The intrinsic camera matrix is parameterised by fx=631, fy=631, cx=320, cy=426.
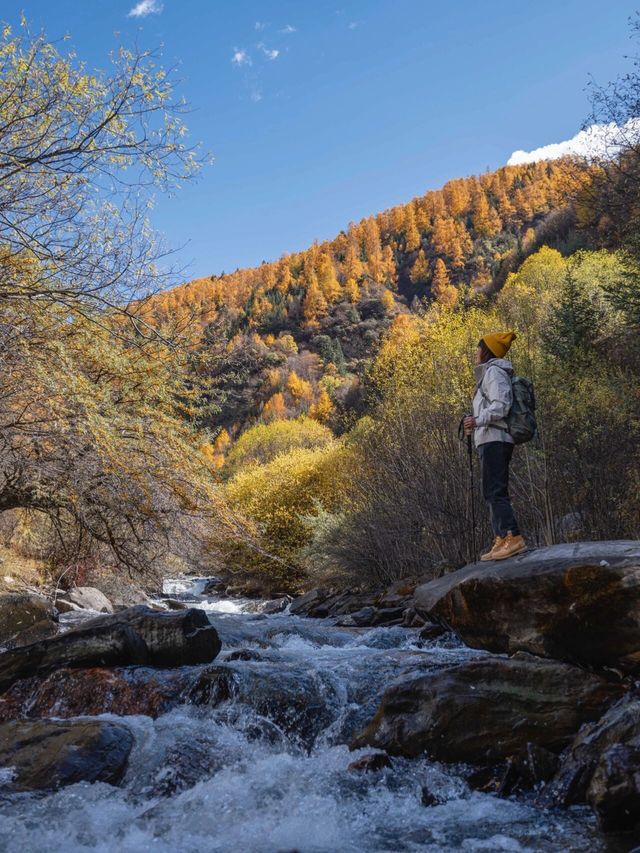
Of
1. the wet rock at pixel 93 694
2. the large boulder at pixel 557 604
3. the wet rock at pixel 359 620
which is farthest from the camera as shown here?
the wet rock at pixel 359 620

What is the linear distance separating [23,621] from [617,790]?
755 cm

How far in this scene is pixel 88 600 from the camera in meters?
13.1

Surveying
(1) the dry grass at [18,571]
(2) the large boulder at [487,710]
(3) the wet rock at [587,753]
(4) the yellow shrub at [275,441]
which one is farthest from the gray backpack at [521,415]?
(4) the yellow shrub at [275,441]

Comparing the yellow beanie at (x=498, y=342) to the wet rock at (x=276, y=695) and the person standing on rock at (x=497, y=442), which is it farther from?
the wet rock at (x=276, y=695)

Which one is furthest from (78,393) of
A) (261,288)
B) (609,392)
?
(261,288)

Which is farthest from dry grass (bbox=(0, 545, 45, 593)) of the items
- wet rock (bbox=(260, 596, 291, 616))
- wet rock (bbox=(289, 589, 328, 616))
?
wet rock (bbox=(289, 589, 328, 616))

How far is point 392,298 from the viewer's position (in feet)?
342

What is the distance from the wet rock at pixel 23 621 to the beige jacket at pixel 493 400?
622 cm

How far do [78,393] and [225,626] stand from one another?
5752 millimetres

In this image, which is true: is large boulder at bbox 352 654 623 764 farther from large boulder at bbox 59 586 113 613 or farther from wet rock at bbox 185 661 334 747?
large boulder at bbox 59 586 113 613

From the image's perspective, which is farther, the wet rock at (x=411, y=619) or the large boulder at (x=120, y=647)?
the wet rock at (x=411, y=619)

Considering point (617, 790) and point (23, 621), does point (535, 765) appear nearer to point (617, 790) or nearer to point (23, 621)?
point (617, 790)

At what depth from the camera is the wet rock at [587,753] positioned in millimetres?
3496

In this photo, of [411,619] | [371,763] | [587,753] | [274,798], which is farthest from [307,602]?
[587,753]
